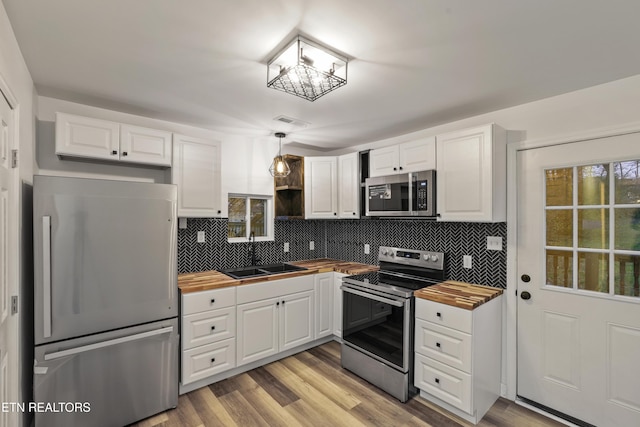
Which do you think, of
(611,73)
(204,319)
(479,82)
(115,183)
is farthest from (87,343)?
(611,73)

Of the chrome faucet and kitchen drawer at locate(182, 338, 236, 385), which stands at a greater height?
the chrome faucet

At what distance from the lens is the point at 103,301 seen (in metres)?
1.98

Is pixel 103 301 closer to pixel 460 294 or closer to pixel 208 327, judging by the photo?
pixel 208 327

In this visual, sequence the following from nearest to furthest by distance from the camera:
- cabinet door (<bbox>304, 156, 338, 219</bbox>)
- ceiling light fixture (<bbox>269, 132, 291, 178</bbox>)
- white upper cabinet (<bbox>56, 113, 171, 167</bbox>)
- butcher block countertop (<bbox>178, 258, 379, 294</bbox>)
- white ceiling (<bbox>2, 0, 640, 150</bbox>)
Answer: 1. white ceiling (<bbox>2, 0, 640, 150</bbox>)
2. white upper cabinet (<bbox>56, 113, 171, 167</bbox>)
3. butcher block countertop (<bbox>178, 258, 379, 294</bbox>)
4. ceiling light fixture (<bbox>269, 132, 291, 178</bbox>)
5. cabinet door (<bbox>304, 156, 338, 219</bbox>)

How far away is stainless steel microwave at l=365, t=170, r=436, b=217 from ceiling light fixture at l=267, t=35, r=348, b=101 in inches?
47.9

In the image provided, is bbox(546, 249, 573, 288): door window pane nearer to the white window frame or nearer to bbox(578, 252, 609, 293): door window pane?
bbox(578, 252, 609, 293): door window pane

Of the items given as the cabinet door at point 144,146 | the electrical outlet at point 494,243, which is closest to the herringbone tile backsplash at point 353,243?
the electrical outlet at point 494,243

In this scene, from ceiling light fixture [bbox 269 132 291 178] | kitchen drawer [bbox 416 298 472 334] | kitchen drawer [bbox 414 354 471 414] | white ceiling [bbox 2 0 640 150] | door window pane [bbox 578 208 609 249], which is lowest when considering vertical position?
kitchen drawer [bbox 414 354 471 414]

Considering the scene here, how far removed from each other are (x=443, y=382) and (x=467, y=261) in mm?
1033

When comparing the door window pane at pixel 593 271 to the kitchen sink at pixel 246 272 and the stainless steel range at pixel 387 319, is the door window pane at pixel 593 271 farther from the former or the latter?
the kitchen sink at pixel 246 272

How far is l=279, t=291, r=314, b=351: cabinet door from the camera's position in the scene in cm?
300

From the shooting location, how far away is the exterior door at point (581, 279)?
76.7 inches

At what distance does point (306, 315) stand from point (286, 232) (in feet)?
3.51

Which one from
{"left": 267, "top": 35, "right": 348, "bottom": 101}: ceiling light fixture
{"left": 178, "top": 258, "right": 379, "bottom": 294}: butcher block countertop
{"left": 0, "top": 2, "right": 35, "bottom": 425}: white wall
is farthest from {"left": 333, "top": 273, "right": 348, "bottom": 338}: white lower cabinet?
{"left": 0, "top": 2, "right": 35, "bottom": 425}: white wall
